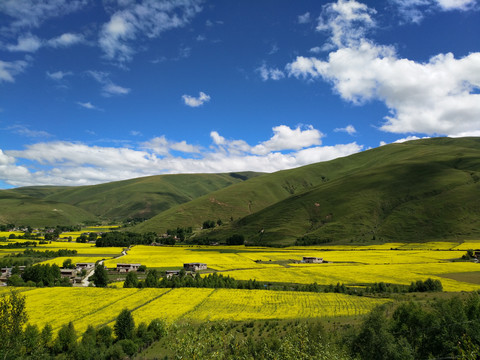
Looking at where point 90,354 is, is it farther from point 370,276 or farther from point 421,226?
point 421,226

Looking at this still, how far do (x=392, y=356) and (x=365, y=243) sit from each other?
14154 centimetres

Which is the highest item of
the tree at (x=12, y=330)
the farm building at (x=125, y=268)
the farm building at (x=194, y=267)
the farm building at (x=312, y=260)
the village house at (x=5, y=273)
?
the tree at (x=12, y=330)

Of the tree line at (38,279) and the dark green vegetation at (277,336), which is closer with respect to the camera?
the dark green vegetation at (277,336)

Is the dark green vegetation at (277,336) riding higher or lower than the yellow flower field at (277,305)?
higher

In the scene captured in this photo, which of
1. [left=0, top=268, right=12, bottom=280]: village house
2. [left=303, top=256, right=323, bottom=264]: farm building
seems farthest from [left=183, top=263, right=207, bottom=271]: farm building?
[left=0, top=268, right=12, bottom=280]: village house

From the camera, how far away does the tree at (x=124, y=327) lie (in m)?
43.6

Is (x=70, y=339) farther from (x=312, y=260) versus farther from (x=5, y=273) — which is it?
(x=312, y=260)

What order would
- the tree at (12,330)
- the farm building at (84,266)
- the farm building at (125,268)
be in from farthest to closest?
the farm building at (84,266)
the farm building at (125,268)
the tree at (12,330)

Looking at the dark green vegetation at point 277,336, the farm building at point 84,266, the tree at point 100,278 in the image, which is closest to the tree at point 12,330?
the dark green vegetation at point 277,336

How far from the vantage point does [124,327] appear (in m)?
44.1

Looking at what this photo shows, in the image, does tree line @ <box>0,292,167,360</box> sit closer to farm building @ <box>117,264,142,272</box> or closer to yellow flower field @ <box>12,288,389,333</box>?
yellow flower field @ <box>12,288,389,333</box>

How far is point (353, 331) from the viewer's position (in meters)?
40.5

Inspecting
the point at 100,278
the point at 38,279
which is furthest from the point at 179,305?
the point at 38,279

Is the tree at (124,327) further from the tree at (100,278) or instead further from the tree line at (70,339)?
the tree at (100,278)
